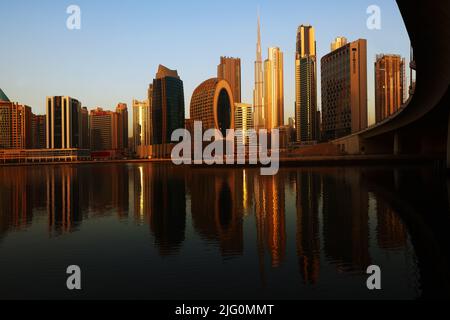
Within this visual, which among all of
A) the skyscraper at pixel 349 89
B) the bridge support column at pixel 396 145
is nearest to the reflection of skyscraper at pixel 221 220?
the bridge support column at pixel 396 145

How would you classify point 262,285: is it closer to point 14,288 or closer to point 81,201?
point 14,288

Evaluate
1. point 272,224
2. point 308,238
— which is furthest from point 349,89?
point 308,238

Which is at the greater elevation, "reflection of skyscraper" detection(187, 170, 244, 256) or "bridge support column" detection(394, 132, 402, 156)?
"bridge support column" detection(394, 132, 402, 156)

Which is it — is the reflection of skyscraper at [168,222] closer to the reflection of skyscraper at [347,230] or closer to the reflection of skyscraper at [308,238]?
the reflection of skyscraper at [308,238]

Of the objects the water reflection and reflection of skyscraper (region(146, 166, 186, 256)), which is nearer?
the water reflection

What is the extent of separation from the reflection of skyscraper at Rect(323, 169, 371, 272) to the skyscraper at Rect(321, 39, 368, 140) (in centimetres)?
15206

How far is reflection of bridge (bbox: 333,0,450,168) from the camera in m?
19.0

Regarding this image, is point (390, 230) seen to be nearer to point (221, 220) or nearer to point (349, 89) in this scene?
point (221, 220)

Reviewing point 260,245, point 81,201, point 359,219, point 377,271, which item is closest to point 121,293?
point 260,245

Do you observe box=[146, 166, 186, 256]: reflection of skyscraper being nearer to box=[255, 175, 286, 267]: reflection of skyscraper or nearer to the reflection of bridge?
box=[255, 175, 286, 267]: reflection of skyscraper

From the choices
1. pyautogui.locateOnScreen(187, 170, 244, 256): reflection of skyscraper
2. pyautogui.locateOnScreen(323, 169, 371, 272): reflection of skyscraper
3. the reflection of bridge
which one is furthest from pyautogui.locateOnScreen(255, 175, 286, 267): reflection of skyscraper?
the reflection of bridge

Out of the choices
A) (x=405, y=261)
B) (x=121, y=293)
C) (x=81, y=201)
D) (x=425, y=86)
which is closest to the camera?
(x=121, y=293)
